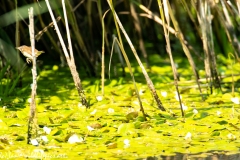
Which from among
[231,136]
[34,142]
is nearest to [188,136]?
[231,136]

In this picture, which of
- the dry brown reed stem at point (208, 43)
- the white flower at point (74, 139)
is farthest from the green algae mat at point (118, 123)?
the dry brown reed stem at point (208, 43)

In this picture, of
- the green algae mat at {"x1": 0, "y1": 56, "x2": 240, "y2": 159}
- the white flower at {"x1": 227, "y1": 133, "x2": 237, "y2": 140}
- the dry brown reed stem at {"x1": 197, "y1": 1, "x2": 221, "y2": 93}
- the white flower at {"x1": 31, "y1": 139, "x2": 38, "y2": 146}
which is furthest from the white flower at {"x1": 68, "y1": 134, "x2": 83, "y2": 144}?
the dry brown reed stem at {"x1": 197, "y1": 1, "x2": 221, "y2": 93}

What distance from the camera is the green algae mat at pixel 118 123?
263 cm

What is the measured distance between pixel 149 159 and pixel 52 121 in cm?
71

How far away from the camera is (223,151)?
8.59 feet

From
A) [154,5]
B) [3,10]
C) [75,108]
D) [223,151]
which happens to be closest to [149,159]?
[223,151]

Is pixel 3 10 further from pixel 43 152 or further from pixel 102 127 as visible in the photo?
Result: pixel 43 152

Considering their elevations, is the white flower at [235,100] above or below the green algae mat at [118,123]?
above

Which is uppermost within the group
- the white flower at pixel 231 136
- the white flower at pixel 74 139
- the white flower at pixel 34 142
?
the white flower at pixel 231 136

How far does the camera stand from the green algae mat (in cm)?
263

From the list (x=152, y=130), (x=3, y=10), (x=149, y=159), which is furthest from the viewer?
(x=3, y=10)

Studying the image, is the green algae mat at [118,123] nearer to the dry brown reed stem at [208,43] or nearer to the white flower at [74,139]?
the white flower at [74,139]

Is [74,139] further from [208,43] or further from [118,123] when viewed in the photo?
[208,43]

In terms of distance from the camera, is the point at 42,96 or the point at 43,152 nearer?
the point at 43,152
